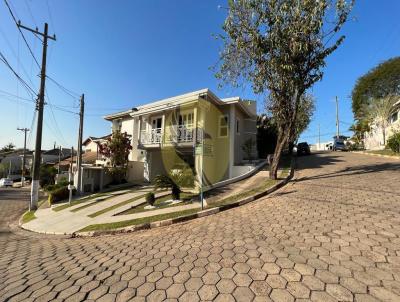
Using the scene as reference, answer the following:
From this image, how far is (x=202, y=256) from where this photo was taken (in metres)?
4.84

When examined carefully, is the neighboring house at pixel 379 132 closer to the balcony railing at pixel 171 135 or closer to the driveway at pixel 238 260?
the balcony railing at pixel 171 135

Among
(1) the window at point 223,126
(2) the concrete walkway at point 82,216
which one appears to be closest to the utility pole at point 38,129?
(2) the concrete walkway at point 82,216

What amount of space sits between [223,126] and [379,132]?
3048 cm

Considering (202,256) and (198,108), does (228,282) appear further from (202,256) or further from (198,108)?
(198,108)

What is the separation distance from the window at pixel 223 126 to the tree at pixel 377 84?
98.7 feet

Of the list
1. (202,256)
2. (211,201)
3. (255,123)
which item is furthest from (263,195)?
(255,123)

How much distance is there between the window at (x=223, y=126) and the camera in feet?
57.9

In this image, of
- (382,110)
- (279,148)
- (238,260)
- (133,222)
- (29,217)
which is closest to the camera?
(238,260)

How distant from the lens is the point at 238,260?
14.6ft

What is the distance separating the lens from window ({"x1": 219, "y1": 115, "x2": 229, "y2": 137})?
1764cm

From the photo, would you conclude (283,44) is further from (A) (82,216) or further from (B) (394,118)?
(B) (394,118)

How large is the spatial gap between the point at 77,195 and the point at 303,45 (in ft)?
55.5

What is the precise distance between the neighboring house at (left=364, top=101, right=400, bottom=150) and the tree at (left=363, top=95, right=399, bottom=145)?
19.7 inches

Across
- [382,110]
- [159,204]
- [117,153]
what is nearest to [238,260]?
[159,204]
